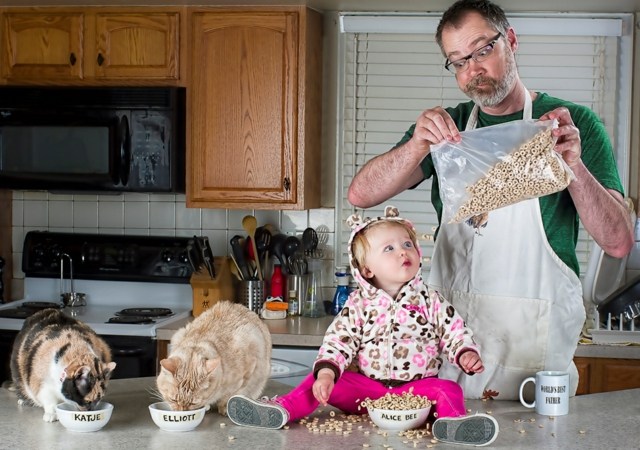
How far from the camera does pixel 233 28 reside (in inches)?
161

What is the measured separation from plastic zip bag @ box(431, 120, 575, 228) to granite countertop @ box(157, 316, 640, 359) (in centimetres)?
167

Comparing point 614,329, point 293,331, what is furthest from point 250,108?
point 614,329

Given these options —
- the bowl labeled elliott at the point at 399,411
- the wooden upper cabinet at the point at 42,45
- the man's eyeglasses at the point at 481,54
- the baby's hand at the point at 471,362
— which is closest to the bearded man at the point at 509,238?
the man's eyeglasses at the point at 481,54

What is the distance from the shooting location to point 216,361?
1.90 metres

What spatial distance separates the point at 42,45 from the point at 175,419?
2.85m

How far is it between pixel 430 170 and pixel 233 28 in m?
1.85

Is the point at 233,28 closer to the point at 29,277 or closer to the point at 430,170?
the point at 29,277

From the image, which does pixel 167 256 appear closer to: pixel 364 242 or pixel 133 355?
pixel 133 355

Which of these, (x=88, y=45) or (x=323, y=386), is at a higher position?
(x=88, y=45)

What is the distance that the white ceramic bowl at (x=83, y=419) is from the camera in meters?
1.86

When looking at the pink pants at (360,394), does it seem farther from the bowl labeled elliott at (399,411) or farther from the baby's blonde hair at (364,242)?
the baby's blonde hair at (364,242)

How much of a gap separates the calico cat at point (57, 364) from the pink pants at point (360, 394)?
1.27ft

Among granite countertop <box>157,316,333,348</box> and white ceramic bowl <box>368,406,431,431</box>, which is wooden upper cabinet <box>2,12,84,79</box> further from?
white ceramic bowl <box>368,406,431,431</box>

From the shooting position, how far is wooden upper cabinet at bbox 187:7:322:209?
4066 millimetres
